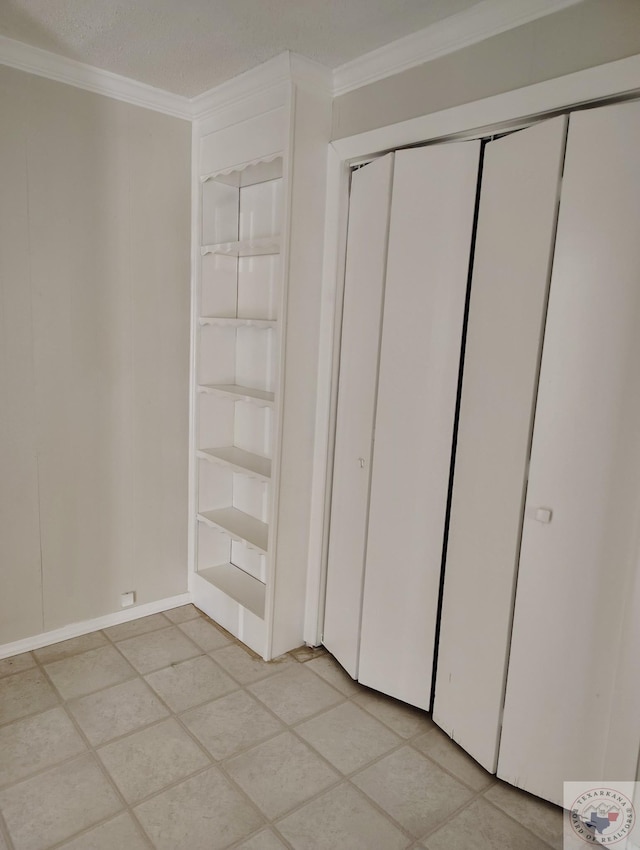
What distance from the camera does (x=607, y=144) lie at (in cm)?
163

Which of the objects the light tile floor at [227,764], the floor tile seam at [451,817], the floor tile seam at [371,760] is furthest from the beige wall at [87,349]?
the floor tile seam at [451,817]

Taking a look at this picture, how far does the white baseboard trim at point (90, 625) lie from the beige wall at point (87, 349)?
0.04 metres

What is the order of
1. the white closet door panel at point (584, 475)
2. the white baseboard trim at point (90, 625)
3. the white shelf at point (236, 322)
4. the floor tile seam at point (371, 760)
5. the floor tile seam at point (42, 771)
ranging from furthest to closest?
the white baseboard trim at point (90, 625) → the white shelf at point (236, 322) → the floor tile seam at point (371, 760) → the floor tile seam at point (42, 771) → the white closet door panel at point (584, 475)

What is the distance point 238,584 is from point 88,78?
7.96 feet

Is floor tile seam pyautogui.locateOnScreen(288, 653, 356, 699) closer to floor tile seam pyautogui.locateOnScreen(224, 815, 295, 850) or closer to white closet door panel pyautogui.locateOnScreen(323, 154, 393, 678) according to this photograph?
white closet door panel pyautogui.locateOnScreen(323, 154, 393, 678)

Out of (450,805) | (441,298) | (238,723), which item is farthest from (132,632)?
(441,298)

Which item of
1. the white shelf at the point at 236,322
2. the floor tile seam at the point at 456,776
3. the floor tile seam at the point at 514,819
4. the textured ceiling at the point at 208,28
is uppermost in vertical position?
the textured ceiling at the point at 208,28

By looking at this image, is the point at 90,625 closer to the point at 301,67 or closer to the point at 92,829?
the point at 92,829

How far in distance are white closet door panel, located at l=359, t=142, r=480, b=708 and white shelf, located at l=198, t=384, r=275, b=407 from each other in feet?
1.91

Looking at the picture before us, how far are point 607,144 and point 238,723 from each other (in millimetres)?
2337

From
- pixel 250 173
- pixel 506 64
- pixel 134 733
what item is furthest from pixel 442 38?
pixel 134 733

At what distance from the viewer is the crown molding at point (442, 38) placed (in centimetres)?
179

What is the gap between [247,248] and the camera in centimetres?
266

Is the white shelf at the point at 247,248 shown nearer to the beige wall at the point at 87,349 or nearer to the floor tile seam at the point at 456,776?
the beige wall at the point at 87,349
